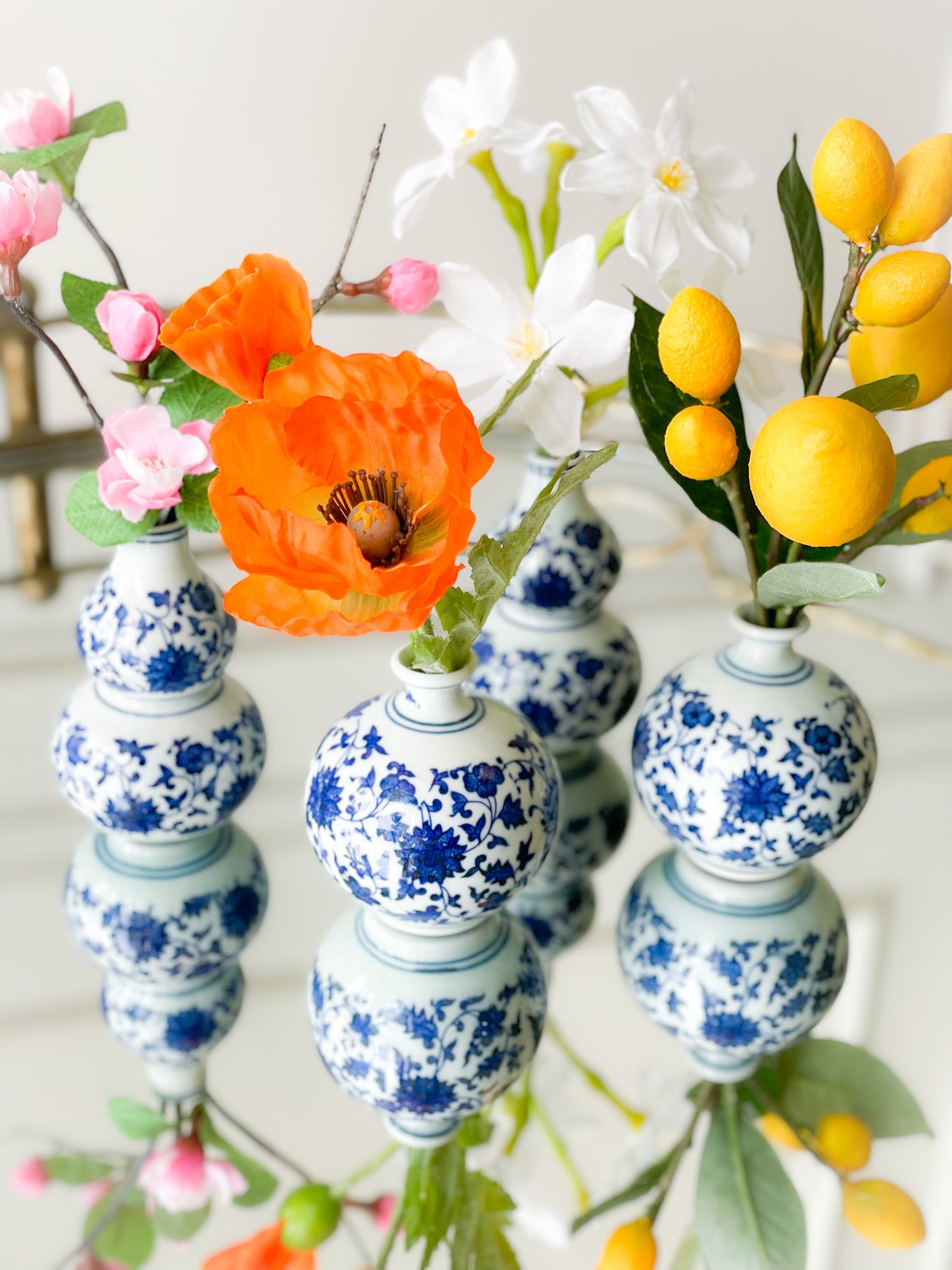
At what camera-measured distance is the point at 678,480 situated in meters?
0.50

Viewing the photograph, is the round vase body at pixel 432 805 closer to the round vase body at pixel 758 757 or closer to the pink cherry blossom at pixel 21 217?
the round vase body at pixel 758 757

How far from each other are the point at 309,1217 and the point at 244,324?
0.31m

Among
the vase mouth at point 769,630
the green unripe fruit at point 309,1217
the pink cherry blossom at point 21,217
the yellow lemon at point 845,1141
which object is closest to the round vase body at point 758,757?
the vase mouth at point 769,630

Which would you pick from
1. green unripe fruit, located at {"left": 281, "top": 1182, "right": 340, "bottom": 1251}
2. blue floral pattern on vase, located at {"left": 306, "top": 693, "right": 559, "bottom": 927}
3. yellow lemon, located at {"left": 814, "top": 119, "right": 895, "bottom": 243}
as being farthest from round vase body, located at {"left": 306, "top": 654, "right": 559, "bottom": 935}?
yellow lemon, located at {"left": 814, "top": 119, "right": 895, "bottom": 243}

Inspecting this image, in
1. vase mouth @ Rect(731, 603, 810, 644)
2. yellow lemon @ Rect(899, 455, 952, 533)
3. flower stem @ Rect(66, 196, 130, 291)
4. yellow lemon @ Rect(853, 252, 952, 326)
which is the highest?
yellow lemon @ Rect(853, 252, 952, 326)

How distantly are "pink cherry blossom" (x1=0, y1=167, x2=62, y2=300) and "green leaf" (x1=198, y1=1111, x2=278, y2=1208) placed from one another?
1.05ft

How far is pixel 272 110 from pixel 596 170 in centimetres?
100

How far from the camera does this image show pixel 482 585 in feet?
1.46

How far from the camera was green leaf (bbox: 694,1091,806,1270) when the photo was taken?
46 cm

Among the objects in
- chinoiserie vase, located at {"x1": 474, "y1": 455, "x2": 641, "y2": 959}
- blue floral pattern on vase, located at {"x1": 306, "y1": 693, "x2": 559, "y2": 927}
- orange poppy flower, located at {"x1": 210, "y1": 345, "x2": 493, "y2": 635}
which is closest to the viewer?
orange poppy flower, located at {"x1": 210, "y1": 345, "x2": 493, "y2": 635}

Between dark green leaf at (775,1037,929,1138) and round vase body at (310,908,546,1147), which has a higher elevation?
round vase body at (310,908,546,1147)

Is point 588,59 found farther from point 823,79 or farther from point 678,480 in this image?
point 678,480

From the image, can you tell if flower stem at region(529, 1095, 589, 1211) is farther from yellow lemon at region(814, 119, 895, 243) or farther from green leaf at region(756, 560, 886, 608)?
yellow lemon at region(814, 119, 895, 243)

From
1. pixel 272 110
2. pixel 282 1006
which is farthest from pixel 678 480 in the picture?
pixel 272 110
